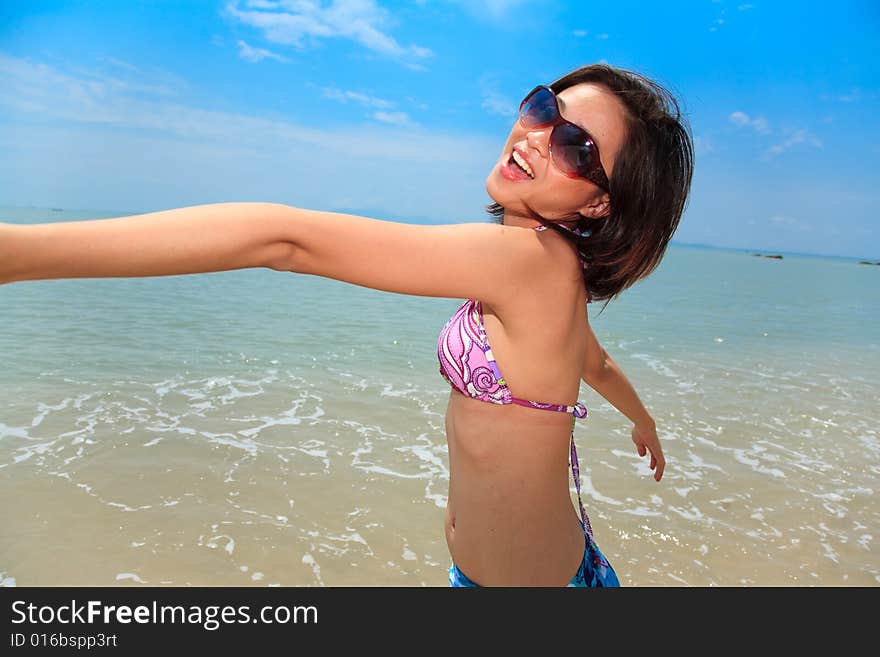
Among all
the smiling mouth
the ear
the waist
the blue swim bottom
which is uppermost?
the smiling mouth

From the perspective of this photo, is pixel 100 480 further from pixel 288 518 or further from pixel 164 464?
pixel 288 518

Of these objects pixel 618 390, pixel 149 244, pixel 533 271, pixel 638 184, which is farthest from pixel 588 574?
pixel 149 244

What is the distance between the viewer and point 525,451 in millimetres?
1880

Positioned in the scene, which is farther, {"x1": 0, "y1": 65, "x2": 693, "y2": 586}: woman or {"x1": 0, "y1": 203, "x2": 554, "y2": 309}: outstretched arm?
{"x1": 0, "y1": 65, "x2": 693, "y2": 586}: woman

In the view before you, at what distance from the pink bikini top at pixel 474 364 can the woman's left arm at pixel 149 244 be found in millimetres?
682

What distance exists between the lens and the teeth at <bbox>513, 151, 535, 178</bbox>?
182cm

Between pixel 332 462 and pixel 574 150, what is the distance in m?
4.45

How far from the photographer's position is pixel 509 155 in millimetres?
1896

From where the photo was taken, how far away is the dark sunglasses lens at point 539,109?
184 centimetres

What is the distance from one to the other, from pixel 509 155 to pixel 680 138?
1.56 feet

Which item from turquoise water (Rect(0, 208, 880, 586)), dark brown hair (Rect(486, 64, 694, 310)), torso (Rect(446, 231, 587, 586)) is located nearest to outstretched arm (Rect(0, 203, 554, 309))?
torso (Rect(446, 231, 587, 586))

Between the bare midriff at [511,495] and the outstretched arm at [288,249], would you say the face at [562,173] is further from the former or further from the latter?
the bare midriff at [511,495]

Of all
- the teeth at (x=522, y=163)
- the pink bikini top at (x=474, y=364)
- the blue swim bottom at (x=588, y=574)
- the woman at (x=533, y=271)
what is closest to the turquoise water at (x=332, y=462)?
the blue swim bottom at (x=588, y=574)

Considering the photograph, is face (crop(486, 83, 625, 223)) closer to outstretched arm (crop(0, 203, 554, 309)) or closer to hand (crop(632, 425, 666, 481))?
outstretched arm (crop(0, 203, 554, 309))
